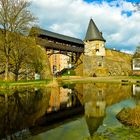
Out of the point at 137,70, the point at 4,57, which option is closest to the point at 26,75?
the point at 4,57

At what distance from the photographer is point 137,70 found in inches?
3386

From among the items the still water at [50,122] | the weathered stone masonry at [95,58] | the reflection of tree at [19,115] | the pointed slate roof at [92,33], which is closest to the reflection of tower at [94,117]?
the still water at [50,122]

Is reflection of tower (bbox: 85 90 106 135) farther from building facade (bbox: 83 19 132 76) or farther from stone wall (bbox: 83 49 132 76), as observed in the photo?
building facade (bbox: 83 19 132 76)

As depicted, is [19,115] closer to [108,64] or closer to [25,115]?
[25,115]

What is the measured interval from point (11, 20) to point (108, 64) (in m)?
42.8

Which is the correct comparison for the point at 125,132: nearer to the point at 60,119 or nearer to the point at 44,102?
the point at 60,119

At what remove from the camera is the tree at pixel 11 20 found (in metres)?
39.4

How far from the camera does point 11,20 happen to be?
1555 inches

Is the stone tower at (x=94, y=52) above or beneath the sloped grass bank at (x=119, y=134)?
above

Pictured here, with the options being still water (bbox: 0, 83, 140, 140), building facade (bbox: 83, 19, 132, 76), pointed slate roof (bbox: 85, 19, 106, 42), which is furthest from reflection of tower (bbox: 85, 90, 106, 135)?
pointed slate roof (bbox: 85, 19, 106, 42)


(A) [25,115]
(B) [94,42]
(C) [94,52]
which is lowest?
(A) [25,115]

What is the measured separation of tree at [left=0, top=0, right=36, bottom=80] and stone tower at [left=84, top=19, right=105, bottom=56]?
34.2 m

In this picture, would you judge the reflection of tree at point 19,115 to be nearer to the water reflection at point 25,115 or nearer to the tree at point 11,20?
the water reflection at point 25,115

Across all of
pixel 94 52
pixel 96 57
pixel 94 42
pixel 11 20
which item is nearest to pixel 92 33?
pixel 94 42
